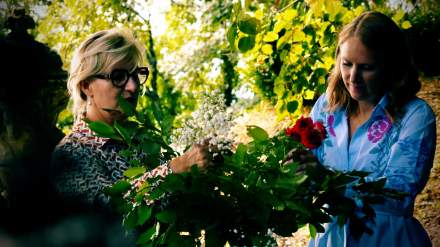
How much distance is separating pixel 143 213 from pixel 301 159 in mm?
544

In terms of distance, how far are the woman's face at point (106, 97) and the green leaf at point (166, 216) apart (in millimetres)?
693

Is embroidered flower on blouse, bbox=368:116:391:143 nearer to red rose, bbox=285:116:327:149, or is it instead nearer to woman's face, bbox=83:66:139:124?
red rose, bbox=285:116:327:149

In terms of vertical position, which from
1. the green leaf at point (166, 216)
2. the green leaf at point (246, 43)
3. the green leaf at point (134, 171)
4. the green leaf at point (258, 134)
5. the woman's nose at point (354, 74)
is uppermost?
the green leaf at point (246, 43)

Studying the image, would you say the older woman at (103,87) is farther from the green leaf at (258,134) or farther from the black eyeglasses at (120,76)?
the green leaf at (258,134)

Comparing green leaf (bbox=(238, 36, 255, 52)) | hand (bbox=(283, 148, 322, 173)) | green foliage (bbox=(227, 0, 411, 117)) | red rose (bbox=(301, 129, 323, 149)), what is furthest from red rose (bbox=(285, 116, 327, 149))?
green foliage (bbox=(227, 0, 411, 117))

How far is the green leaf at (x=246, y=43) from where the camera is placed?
2568 mm

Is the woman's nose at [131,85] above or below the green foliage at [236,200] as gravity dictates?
above

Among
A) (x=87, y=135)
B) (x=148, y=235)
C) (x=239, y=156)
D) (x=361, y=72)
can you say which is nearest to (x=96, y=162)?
(x=87, y=135)

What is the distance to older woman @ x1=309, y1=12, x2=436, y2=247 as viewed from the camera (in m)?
1.79

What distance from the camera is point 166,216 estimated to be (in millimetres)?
1364

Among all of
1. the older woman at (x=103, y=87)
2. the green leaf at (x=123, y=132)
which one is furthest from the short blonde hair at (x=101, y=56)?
the green leaf at (x=123, y=132)

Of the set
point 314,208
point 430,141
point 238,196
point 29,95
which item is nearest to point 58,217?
point 29,95

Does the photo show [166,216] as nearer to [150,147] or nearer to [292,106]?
[150,147]

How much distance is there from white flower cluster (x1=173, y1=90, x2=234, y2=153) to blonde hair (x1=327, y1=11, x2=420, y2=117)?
766 mm
